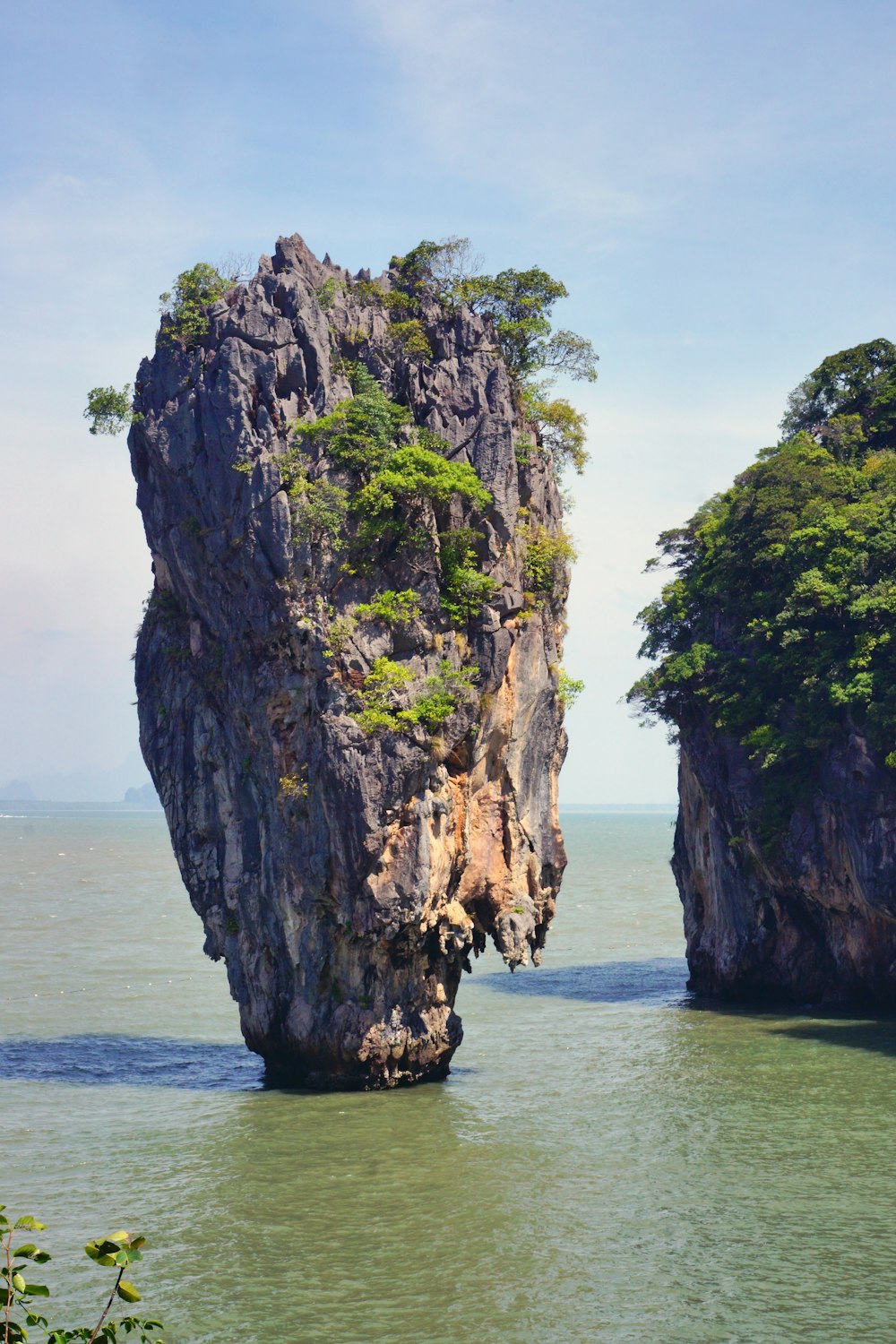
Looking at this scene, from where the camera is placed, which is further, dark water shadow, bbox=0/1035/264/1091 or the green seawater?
dark water shadow, bbox=0/1035/264/1091

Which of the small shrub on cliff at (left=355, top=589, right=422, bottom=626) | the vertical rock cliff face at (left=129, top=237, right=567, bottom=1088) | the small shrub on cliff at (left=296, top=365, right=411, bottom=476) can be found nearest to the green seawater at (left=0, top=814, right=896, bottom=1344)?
the vertical rock cliff face at (left=129, top=237, right=567, bottom=1088)

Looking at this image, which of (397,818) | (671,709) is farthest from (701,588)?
(397,818)

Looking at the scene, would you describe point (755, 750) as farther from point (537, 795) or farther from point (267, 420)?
point (267, 420)

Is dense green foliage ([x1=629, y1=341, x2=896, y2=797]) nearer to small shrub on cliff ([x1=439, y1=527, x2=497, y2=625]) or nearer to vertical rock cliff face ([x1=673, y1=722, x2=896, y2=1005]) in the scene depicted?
vertical rock cliff face ([x1=673, y1=722, x2=896, y2=1005])

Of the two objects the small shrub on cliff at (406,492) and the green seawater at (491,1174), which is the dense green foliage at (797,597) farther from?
the small shrub on cliff at (406,492)

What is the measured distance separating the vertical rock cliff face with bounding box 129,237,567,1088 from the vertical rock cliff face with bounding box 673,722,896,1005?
32.5 feet

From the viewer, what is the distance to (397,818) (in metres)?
27.0

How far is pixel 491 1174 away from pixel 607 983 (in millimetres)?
22098

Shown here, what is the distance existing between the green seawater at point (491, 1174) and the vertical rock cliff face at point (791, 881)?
7.73 ft

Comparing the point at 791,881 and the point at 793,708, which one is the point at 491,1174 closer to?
the point at 791,881

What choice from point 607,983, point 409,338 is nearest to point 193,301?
point 409,338

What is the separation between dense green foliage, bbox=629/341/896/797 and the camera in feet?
118

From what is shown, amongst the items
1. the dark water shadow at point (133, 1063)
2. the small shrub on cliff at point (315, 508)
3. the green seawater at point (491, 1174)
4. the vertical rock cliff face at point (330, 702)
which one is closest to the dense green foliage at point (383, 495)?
the small shrub on cliff at point (315, 508)

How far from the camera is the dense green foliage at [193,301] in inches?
1162
